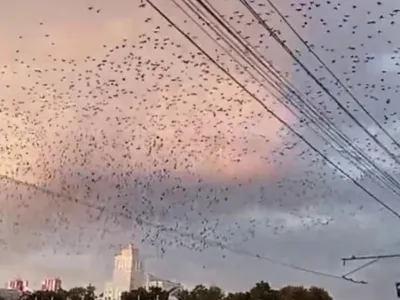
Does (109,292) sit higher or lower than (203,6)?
higher

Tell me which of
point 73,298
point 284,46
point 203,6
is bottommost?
point 203,6

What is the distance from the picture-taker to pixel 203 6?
30.7 feet

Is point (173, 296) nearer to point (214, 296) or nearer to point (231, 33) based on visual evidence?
point (214, 296)

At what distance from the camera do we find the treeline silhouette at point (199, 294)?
7012cm

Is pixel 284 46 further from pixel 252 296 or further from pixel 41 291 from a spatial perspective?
pixel 41 291

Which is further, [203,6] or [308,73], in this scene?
[308,73]

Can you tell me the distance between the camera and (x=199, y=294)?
7331 cm

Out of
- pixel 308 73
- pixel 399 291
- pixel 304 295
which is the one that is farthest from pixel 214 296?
pixel 308 73

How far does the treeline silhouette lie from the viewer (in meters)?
70.1

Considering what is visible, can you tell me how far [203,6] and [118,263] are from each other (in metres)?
63.0

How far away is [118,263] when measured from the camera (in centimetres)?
7056

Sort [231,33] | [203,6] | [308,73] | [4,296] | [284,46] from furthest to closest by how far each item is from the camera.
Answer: [4,296] < [308,73] < [284,46] < [231,33] < [203,6]

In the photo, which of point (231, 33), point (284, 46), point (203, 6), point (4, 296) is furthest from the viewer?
point (4, 296)

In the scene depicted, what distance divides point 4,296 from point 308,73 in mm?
67310
